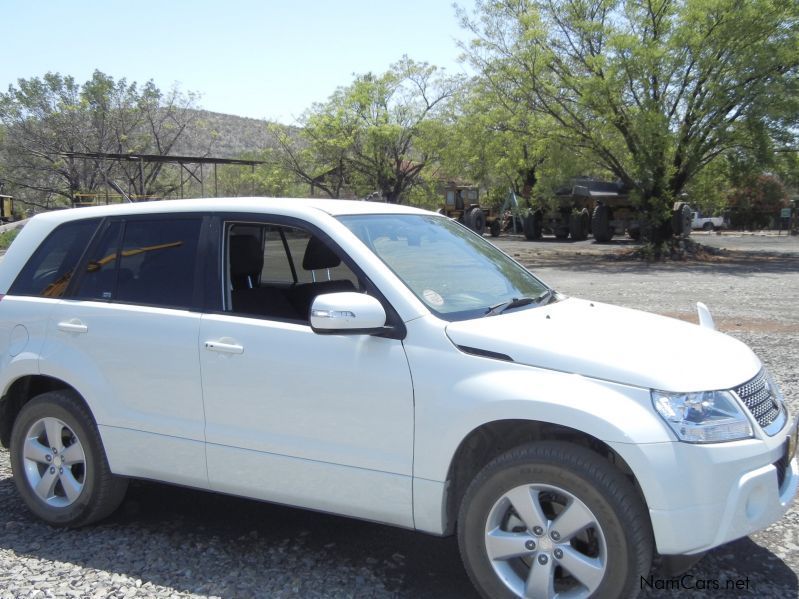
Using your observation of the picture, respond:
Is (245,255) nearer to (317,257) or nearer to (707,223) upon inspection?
(317,257)

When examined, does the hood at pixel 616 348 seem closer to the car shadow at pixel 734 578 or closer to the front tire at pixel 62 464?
the car shadow at pixel 734 578

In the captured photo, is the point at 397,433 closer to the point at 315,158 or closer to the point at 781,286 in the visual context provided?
the point at 781,286

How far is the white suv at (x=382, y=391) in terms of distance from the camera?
2.99m

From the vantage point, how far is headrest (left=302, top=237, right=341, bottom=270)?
14.1 feet

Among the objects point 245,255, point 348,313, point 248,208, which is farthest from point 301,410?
point 245,255

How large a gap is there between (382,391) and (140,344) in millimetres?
1420

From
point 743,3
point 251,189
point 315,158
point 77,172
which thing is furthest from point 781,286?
point 77,172

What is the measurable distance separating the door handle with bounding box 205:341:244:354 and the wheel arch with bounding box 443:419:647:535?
1182mm

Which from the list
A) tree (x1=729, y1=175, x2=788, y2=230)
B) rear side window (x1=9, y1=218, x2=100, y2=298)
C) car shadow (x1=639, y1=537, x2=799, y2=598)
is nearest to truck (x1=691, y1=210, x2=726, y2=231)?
tree (x1=729, y1=175, x2=788, y2=230)

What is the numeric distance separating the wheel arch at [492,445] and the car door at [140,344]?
130cm

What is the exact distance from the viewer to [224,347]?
382 cm

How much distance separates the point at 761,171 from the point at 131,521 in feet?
72.6

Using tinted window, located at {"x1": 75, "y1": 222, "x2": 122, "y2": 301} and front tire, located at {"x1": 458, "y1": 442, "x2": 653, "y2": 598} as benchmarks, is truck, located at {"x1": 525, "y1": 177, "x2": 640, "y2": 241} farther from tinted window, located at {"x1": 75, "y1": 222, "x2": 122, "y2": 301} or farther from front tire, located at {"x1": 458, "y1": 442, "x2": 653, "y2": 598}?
front tire, located at {"x1": 458, "y1": 442, "x2": 653, "y2": 598}

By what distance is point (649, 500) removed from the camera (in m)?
2.91
